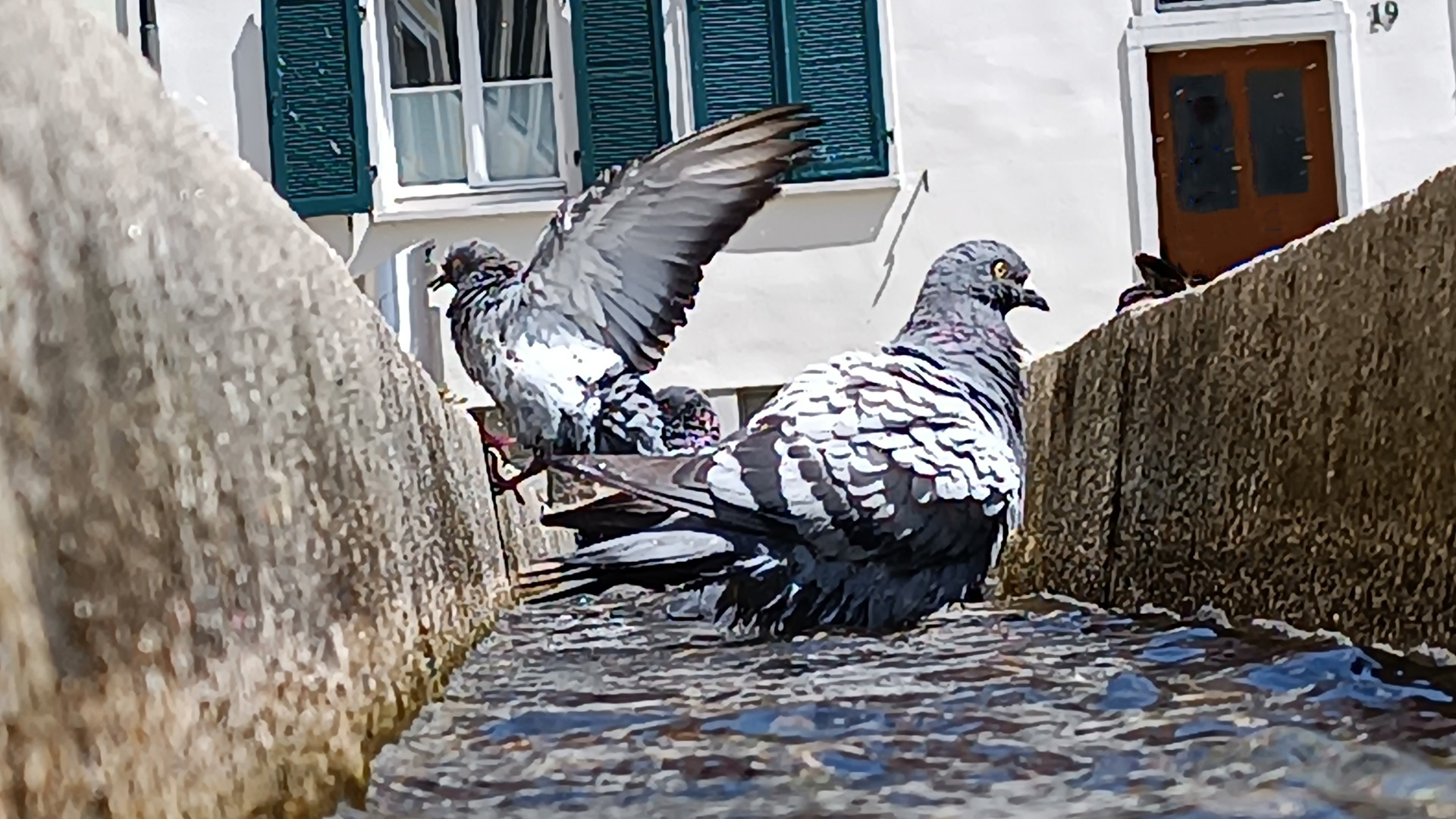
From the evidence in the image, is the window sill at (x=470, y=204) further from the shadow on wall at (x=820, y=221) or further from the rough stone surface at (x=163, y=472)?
the rough stone surface at (x=163, y=472)

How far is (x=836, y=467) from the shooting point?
284 cm

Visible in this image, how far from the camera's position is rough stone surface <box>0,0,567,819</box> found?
87cm

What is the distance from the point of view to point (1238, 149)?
8.77m

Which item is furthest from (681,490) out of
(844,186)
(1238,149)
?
(1238,149)

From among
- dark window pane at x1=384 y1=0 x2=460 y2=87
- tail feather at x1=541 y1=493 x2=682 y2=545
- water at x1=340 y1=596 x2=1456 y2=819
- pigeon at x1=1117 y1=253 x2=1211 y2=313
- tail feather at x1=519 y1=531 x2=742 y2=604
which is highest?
dark window pane at x1=384 y1=0 x2=460 y2=87

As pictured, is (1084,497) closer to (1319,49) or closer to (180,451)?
(180,451)

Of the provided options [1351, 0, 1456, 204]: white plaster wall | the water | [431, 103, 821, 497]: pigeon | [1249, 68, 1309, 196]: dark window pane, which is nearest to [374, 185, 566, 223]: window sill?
[431, 103, 821, 497]: pigeon

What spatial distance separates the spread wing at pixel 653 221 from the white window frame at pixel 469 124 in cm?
319

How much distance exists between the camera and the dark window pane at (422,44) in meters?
8.64

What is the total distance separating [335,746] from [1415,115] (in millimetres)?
8218

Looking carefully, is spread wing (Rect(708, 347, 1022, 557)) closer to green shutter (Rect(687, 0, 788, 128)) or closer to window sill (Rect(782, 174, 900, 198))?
window sill (Rect(782, 174, 900, 198))

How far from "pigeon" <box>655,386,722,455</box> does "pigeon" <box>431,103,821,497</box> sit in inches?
2.2

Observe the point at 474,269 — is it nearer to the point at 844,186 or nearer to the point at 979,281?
the point at 979,281

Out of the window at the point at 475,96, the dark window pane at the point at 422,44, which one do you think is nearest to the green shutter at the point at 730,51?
the window at the point at 475,96
